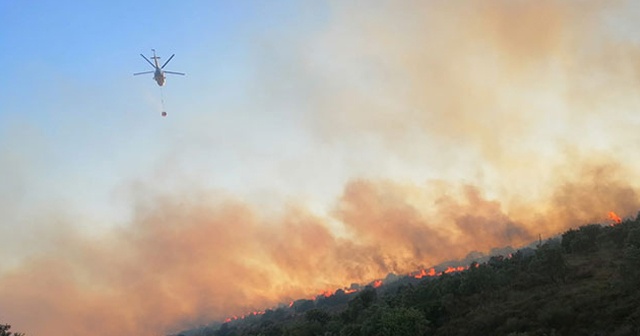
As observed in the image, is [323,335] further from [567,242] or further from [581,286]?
[567,242]

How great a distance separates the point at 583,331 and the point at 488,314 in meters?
22.2

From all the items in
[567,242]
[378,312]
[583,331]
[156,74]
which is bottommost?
[583,331]

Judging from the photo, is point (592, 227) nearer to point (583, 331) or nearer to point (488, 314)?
point (488, 314)

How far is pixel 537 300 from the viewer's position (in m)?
88.7

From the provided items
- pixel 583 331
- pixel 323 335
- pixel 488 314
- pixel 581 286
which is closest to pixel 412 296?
pixel 323 335

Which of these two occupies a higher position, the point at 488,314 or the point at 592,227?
the point at 592,227

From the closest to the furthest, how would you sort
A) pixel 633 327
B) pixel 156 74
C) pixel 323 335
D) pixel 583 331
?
pixel 633 327 < pixel 583 331 < pixel 156 74 < pixel 323 335

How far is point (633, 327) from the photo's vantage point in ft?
205

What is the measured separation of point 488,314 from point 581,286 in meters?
19.5

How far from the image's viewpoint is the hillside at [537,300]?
7219 cm

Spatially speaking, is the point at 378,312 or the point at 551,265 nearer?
the point at 378,312

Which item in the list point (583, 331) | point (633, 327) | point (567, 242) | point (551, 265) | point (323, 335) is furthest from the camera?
point (567, 242)

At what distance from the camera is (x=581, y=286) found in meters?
90.5

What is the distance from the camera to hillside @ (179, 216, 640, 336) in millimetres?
72188
